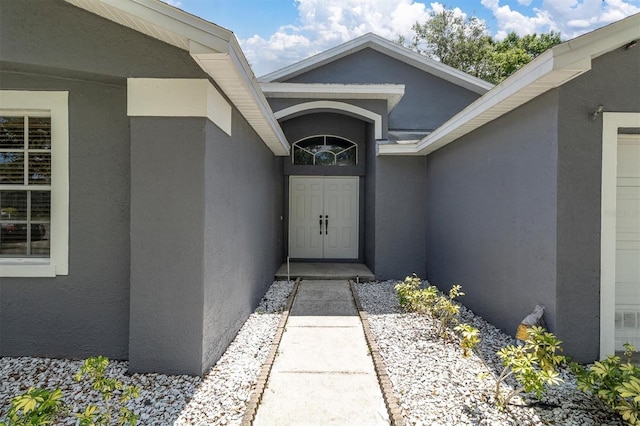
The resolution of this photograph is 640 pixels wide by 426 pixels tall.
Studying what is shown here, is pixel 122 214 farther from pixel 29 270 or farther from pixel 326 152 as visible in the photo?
pixel 326 152

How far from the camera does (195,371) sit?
3404mm

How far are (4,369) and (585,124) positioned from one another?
6.39 meters

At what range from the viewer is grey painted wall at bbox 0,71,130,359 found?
12.0ft

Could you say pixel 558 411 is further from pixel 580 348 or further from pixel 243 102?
pixel 243 102

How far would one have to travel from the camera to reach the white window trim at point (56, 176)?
3.67 m

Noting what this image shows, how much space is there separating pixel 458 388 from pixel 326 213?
6626 mm

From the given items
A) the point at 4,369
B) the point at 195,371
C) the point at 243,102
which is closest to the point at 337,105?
the point at 243,102

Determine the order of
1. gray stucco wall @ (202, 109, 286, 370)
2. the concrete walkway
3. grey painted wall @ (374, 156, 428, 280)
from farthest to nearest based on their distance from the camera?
grey painted wall @ (374, 156, 428, 280) < gray stucco wall @ (202, 109, 286, 370) < the concrete walkway

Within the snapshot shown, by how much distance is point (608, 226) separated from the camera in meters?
3.73

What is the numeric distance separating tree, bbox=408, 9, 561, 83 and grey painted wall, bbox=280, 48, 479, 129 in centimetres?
1210

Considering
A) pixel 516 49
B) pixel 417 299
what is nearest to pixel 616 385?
pixel 417 299

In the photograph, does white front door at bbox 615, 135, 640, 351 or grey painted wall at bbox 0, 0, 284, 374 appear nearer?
grey painted wall at bbox 0, 0, 284, 374

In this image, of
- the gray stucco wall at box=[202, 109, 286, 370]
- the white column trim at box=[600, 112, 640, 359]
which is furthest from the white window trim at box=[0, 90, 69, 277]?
the white column trim at box=[600, 112, 640, 359]

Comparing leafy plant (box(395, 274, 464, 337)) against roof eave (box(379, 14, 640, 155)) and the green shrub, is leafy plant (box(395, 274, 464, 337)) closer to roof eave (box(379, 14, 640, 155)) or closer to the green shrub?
roof eave (box(379, 14, 640, 155))
